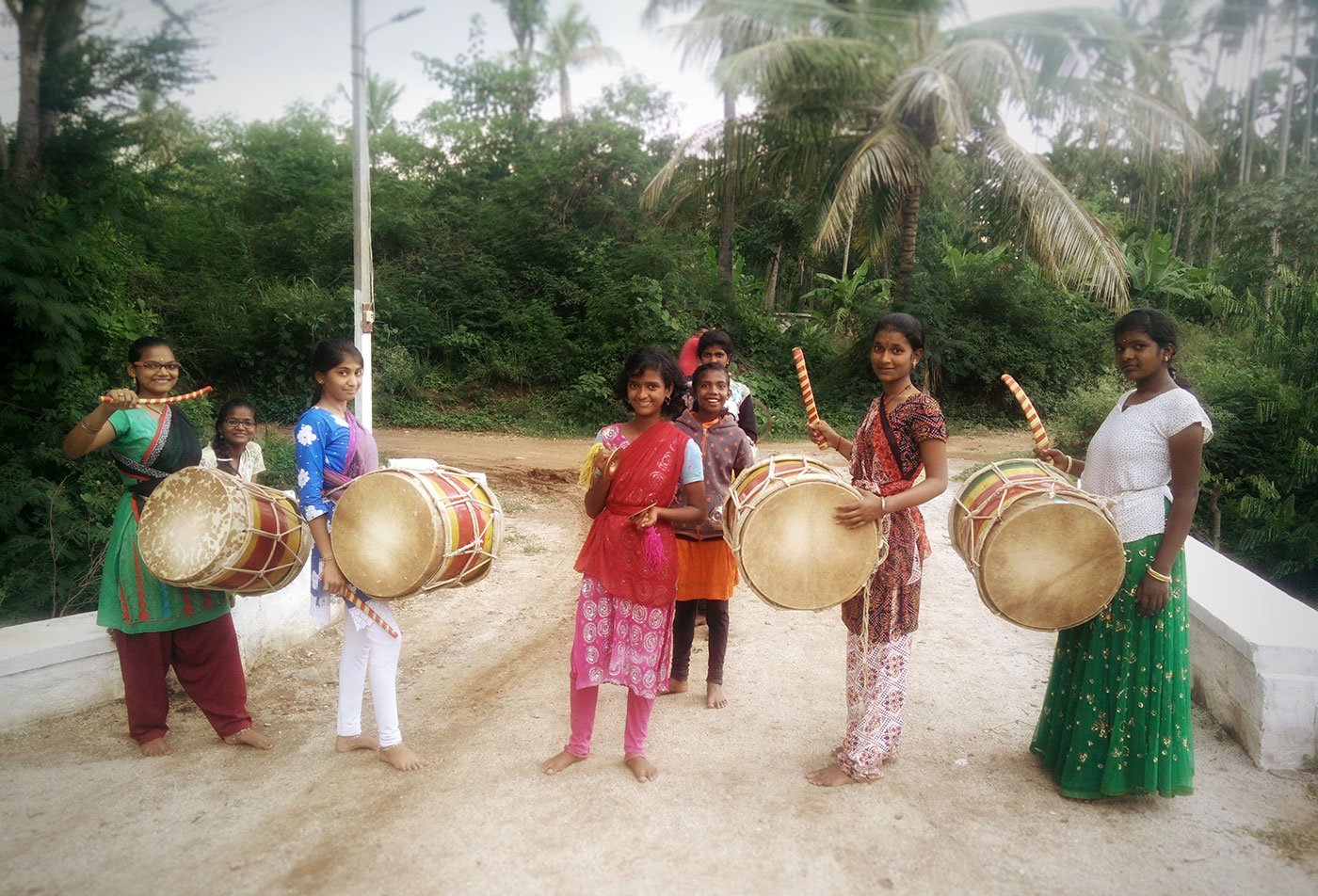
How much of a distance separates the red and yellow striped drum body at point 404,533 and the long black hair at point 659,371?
0.70m

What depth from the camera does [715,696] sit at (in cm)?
399

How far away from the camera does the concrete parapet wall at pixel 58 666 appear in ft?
11.8

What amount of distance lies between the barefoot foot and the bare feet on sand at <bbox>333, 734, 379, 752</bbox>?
0.40 ft

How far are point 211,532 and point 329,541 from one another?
41 centimetres

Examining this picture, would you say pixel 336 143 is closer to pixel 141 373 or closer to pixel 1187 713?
pixel 141 373

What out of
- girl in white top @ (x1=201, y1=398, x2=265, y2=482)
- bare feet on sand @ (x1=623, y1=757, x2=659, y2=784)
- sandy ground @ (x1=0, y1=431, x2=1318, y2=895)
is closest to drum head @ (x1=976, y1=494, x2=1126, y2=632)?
sandy ground @ (x1=0, y1=431, x2=1318, y2=895)

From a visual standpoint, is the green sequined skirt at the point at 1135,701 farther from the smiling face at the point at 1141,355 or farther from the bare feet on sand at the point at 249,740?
the bare feet on sand at the point at 249,740

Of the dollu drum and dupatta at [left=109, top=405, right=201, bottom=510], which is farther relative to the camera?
dupatta at [left=109, top=405, right=201, bottom=510]

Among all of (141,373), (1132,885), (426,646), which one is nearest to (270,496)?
(141,373)

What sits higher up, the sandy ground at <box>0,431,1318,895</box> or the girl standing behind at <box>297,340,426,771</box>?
the girl standing behind at <box>297,340,426,771</box>

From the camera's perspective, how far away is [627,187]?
1844 cm

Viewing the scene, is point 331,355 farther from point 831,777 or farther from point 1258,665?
point 1258,665

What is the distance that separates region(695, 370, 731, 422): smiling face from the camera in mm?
3967

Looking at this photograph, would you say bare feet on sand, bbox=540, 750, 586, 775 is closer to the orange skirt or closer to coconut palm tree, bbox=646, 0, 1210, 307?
the orange skirt
